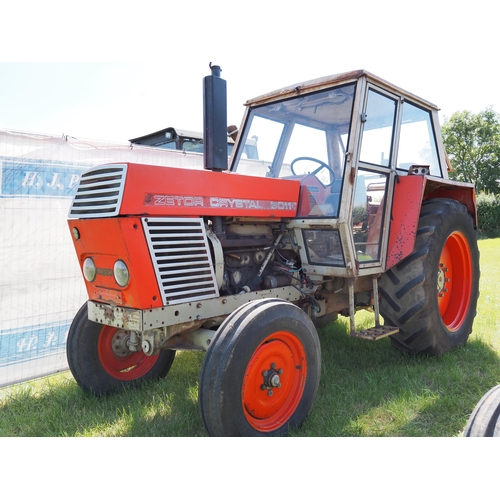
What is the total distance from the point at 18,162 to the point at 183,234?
2214 mm

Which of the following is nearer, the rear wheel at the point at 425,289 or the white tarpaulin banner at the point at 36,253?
the rear wheel at the point at 425,289

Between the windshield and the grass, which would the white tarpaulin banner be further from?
the windshield

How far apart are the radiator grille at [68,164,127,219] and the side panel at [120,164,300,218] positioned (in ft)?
0.20

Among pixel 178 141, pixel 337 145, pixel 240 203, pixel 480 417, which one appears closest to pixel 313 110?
pixel 337 145

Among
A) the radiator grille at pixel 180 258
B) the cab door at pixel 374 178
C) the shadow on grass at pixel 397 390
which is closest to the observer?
the radiator grille at pixel 180 258

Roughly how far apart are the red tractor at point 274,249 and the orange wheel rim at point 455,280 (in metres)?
0.01

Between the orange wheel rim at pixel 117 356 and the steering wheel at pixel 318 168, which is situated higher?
the steering wheel at pixel 318 168

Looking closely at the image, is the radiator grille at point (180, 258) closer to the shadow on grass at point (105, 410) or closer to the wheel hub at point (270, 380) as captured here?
the wheel hub at point (270, 380)

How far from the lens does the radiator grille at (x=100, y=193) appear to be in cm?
233

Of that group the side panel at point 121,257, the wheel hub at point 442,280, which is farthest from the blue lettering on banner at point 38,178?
the wheel hub at point 442,280

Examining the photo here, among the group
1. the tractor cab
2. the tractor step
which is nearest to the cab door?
the tractor cab

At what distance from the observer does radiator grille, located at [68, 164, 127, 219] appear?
2.33 meters

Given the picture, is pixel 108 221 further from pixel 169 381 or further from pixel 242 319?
pixel 169 381

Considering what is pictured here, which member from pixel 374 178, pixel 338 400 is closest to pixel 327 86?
pixel 374 178
